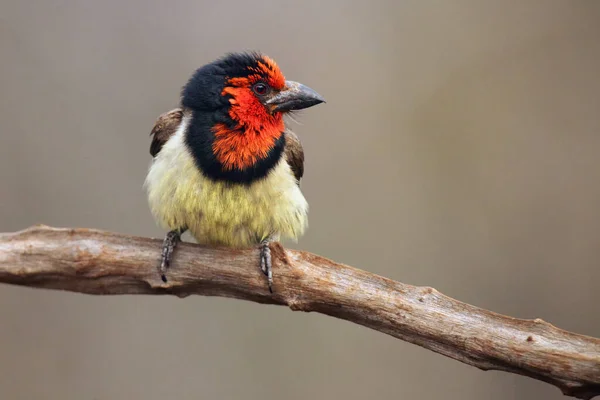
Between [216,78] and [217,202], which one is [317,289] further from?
[216,78]

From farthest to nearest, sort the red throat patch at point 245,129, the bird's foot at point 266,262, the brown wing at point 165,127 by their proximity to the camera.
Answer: the brown wing at point 165,127, the red throat patch at point 245,129, the bird's foot at point 266,262

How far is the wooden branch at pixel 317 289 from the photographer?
2107mm

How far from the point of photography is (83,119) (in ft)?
11.7

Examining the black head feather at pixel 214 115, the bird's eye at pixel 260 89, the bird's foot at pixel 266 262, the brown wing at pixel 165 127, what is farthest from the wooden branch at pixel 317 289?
the bird's eye at pixel 260 89

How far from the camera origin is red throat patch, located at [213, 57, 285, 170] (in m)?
2.51

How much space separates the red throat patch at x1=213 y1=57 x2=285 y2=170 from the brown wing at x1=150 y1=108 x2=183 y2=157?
313 millimetres

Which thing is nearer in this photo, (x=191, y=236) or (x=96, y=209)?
(x=191, y=236)

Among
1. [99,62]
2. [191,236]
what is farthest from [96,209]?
[191,236]

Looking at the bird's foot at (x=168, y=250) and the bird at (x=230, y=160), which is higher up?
the bird at (x=230, y=160)

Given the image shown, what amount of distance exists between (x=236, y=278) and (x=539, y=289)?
1.83m

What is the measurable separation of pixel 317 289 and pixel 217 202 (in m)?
0.49

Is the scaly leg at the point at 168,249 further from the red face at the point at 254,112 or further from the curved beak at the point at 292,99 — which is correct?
the curved beak at the point at 292,99

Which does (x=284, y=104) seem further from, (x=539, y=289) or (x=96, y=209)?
(x=539, y=289)

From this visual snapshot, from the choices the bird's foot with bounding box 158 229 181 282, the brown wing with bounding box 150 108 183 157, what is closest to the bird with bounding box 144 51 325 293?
the bird's foot with bounding box 158 229 181 282
